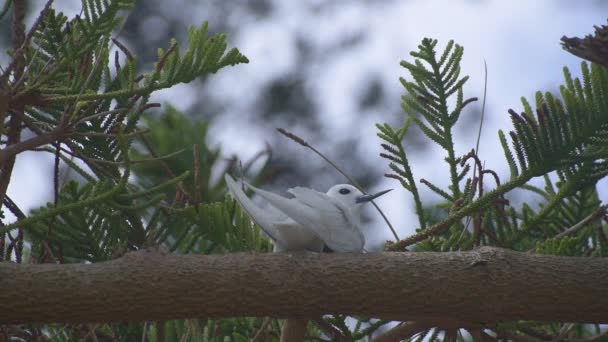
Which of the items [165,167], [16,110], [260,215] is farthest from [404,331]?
[16,110]

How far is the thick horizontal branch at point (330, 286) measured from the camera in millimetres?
2203

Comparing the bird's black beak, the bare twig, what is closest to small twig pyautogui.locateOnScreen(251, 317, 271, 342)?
the bird's black beak

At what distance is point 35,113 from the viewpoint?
252 centimetres

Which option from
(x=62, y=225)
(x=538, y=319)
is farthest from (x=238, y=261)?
(x=538, y=319)

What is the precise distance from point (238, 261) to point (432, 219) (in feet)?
3.22

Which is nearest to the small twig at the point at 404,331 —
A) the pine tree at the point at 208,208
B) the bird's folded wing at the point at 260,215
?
the pine tree at the point at 208,208

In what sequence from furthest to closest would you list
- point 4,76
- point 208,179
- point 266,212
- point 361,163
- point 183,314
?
point 361,163
point 208,179
point 266,212
point 183,314
point 4,76

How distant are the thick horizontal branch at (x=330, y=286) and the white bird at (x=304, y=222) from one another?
8.2 inches

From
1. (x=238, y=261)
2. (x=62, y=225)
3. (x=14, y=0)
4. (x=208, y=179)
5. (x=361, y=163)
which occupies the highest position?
(x=361, y=163)

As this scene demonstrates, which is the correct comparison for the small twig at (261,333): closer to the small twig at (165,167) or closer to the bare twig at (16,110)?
the small twig at (165,167)

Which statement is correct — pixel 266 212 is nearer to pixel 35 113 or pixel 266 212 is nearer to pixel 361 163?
pixel 35 113

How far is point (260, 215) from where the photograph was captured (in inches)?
105

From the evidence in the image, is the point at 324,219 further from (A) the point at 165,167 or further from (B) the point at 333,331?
(A) the point at 165,167

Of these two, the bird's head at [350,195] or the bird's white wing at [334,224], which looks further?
the bird's head at [350,195]
